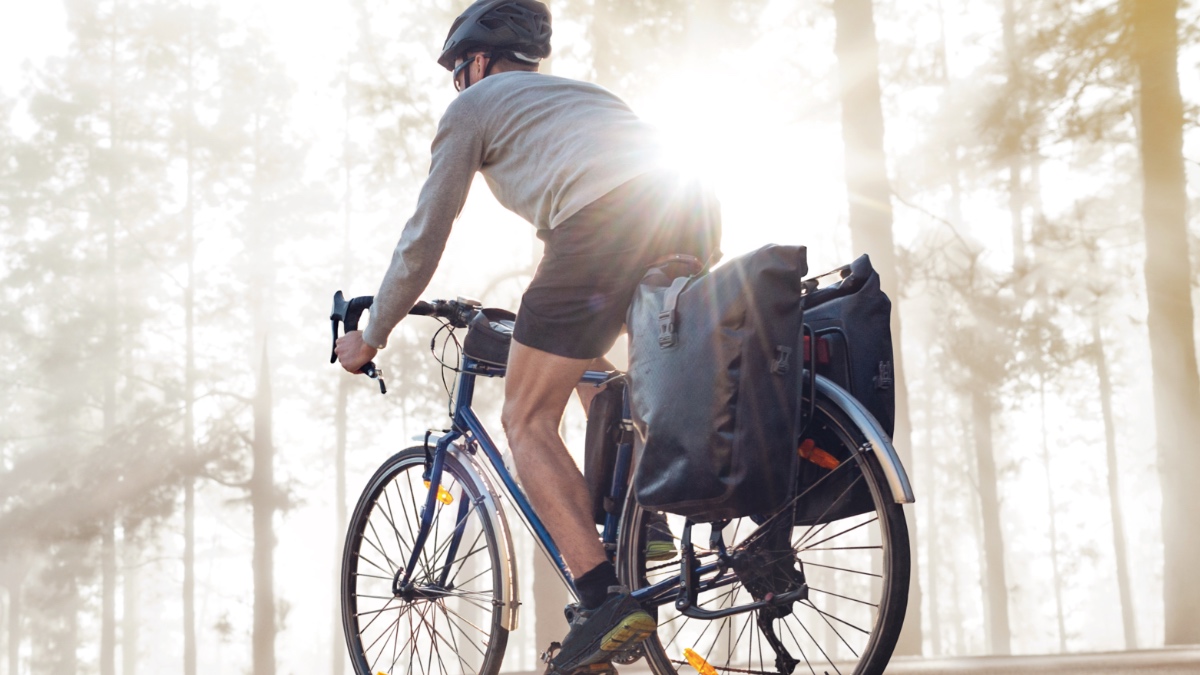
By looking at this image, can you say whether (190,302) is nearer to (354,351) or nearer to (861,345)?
(354,351)

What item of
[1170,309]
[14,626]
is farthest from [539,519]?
[14,626]

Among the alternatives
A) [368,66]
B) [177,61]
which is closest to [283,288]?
[177,61]

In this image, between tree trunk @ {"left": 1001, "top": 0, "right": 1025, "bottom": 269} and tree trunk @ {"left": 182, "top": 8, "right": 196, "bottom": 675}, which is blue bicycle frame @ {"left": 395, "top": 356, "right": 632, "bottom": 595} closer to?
tree trunk @ {"left": 1001, "top": 0, "right": 1025, "bottom": 269}

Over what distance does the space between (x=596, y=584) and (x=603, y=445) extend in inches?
17.0

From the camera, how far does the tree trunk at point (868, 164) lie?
1017 centimetres

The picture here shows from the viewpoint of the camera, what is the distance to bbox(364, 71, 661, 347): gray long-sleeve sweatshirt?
288cm

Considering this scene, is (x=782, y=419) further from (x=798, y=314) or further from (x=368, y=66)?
(x=368, y=66)

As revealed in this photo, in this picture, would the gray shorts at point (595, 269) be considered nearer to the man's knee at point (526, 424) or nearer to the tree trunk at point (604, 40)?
the man's knee at point (526, 424)

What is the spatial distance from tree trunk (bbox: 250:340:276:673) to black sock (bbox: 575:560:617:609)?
15911mm

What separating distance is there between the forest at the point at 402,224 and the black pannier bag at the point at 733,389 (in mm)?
7926

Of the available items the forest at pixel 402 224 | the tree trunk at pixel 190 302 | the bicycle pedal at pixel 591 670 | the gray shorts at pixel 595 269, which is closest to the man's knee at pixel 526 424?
the gray shorts at pixel 595 269

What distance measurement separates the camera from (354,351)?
3291 mm

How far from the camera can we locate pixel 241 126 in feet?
65.6

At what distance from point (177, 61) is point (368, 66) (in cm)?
743
